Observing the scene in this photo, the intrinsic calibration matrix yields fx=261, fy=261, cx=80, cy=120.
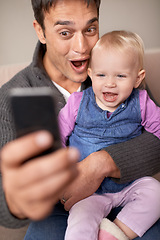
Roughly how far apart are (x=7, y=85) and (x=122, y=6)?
1.34 m

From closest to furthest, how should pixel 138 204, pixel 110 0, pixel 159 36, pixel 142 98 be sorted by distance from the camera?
pixel 138 204, pixel 142 98, pixel 110 0, pixel 159 36

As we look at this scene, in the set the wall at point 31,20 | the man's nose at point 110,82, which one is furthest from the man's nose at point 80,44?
the wall at point 31,20

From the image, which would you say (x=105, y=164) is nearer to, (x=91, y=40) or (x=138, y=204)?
(x=138, y=204)

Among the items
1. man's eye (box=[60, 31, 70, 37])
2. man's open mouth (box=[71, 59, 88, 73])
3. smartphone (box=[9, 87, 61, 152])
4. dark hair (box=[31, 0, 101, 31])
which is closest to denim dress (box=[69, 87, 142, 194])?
man's open mouth (box=[71, 59, 88, 73])

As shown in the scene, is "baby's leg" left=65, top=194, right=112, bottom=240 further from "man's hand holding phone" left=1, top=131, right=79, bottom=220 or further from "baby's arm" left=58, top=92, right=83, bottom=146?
"man's hand holding phone" left=1, top=131, right=79, bottom=220

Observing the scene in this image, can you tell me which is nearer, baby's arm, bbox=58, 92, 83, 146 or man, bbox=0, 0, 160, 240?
man, bbox=0, 0, 160, 240

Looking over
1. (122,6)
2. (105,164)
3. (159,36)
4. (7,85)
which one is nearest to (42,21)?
(7,85)

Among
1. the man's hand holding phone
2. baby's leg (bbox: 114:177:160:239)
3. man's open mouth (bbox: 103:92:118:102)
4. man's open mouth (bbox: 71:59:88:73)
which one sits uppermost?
the man's hand holding phone

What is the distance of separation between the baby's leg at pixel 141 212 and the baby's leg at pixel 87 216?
8 cm

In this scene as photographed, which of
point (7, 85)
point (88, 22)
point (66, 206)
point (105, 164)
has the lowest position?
point (66, 206)

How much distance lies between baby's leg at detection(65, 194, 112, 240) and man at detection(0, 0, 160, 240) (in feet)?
0.15

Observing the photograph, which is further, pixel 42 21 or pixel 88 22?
pixel 42 21

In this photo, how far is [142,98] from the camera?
3.86ft

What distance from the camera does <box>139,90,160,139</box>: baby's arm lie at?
1.15 meters
